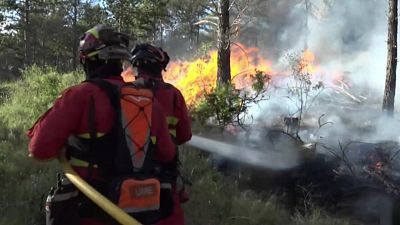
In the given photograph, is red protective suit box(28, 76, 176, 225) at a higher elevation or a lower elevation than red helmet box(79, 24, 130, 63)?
lower

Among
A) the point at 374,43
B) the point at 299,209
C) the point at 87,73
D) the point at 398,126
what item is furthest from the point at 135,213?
the point at 374,43

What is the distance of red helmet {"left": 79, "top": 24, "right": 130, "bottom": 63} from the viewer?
2.42 metres

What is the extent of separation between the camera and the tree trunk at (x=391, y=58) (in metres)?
13.4

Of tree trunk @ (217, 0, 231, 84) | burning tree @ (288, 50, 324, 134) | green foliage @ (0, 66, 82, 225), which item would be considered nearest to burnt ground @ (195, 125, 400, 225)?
burning tree @ (288, 50, 324, 134)

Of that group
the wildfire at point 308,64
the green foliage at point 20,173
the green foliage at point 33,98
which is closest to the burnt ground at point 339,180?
the green foliage at point 20,173

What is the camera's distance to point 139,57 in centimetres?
349

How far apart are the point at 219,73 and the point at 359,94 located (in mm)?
15329

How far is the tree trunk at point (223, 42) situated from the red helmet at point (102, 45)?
8002mm

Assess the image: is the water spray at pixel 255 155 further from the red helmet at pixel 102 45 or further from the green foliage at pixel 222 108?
the red helmet at pixel 102 45

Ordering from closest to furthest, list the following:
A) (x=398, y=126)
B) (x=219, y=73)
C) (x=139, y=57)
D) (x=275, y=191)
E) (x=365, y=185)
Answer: (x=139, y=57) → (x=365, y=185) → (x=275, y=191) → (x=219, y=73) → (x=398, y=126)

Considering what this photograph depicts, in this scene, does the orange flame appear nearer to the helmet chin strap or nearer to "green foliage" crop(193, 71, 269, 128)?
"green foliage" crop(193, 71, 269, 128)

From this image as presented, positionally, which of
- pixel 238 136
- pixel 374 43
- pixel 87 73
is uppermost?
pixel 374 43

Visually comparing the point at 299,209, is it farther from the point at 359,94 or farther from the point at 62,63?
the point at 62,63

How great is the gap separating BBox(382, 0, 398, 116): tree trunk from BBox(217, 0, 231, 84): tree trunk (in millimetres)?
5412
